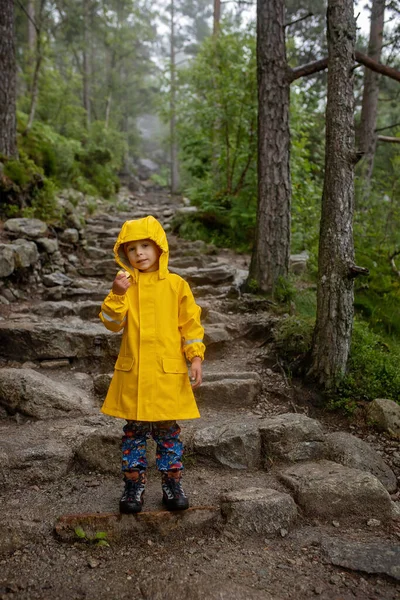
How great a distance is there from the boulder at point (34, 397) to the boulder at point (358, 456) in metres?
2.16

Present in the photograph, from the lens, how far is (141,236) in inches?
111

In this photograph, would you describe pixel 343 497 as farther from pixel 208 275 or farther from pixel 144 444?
pixel 208 275

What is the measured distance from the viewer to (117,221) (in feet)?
40.4

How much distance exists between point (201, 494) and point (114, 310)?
145cm

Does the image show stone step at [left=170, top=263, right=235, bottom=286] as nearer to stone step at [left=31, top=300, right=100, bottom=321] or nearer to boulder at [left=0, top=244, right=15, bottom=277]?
stone step at [left=31, top=300, right=100, bottom=321]

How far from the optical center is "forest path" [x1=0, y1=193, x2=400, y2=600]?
241cm

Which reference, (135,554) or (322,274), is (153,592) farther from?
(322,274)

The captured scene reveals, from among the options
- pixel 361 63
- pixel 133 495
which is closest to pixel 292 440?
pixel 133 495

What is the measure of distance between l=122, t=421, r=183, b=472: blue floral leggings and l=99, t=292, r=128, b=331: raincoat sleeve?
2.08 ft

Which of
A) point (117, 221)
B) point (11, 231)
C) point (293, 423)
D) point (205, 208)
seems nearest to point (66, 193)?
point (117, 221)

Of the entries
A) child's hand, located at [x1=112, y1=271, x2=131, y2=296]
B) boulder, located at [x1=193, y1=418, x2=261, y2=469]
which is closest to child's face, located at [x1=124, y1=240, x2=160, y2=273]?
child's hand, located at [x1=112, y1=271, x2=131, y2=296]

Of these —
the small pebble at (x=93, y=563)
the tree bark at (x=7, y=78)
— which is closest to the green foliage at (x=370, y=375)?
the small pebble at (x=93, y=563)

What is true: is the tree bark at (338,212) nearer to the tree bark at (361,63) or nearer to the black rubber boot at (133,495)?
the tree bark at (361,63)

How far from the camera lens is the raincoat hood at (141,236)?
9.30 feet
